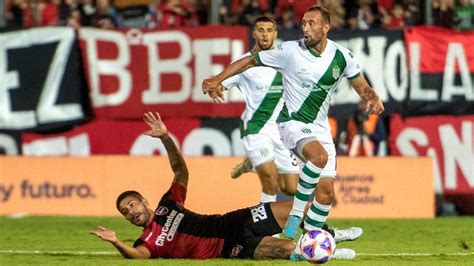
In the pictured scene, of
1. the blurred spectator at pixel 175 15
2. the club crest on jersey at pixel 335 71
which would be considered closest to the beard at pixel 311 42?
the club crest on jersey at pixel 335 71

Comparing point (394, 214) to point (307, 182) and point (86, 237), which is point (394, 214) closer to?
point (86, 237)

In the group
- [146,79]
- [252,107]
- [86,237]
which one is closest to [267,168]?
[252,107]

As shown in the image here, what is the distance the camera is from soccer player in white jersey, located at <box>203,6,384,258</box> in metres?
13.3

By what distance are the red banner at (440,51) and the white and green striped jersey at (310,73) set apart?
29.8 feet

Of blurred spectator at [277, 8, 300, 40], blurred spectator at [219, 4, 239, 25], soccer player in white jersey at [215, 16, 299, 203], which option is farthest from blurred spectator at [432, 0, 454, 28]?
soccer player in white jersey at [215, 16, 299, 203]

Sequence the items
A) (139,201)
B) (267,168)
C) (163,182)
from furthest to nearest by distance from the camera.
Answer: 1. (163,182)
2. (267,168)
3. (139,201)

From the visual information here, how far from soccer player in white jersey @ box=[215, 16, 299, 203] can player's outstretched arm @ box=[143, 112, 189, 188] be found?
2863mm

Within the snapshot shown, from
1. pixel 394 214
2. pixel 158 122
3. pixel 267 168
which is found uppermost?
pixel 158 122

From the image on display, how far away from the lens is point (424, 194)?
20.9 m

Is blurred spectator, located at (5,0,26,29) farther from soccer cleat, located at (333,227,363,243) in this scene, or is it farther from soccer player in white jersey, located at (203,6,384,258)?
soccer cleat, located at (333,227,363,243)

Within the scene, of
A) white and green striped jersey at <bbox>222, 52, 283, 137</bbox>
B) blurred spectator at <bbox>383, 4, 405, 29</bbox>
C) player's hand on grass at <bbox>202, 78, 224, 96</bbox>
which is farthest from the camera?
blurred spectator at <bbox>383, 4, 405, 29</bbox>

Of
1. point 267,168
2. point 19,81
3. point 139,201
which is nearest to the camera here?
point 139,201

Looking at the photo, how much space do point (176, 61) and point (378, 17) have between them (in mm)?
3712

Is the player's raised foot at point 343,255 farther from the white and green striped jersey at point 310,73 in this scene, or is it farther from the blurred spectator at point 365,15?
the blurred spectator at point 365,15
